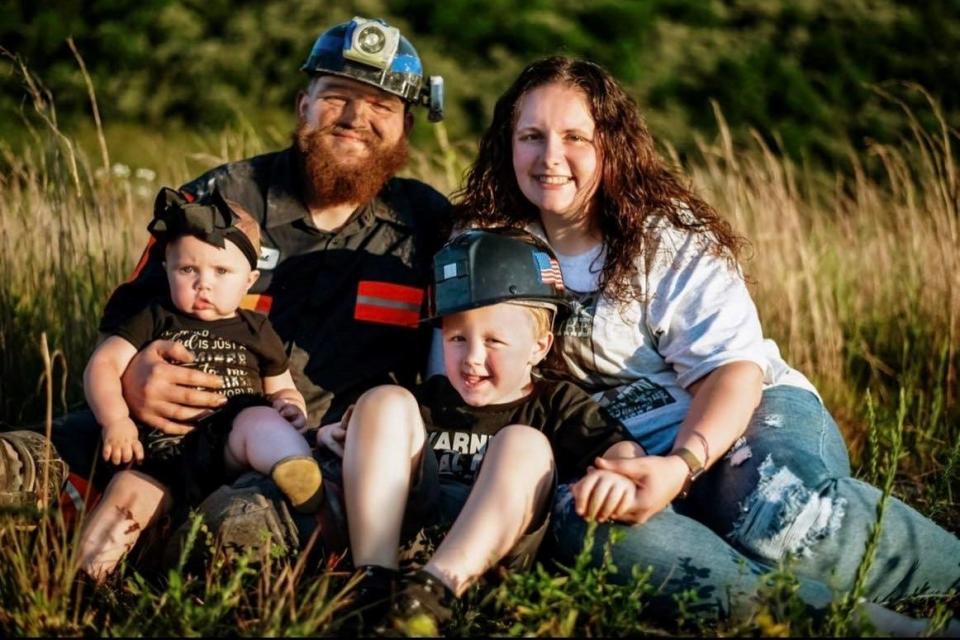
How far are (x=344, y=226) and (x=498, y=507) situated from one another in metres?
1.81

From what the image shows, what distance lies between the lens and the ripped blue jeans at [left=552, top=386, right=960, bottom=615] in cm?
320

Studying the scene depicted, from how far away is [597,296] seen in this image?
12.7 ft

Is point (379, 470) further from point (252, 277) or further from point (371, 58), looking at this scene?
point (371, 58)

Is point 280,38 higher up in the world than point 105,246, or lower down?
higher up

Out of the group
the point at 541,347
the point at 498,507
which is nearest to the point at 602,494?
the point at 498,507

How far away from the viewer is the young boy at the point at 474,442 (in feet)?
10.2

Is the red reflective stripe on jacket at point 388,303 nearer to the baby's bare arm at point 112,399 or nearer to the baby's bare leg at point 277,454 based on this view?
the baby's bare leg at point 277,454

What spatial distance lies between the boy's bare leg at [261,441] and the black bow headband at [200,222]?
58 centimetres

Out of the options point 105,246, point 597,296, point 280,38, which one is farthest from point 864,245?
point 280,38

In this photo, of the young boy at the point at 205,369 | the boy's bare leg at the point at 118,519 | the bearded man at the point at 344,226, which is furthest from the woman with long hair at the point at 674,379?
the boy's bare leg at the point at 118,519

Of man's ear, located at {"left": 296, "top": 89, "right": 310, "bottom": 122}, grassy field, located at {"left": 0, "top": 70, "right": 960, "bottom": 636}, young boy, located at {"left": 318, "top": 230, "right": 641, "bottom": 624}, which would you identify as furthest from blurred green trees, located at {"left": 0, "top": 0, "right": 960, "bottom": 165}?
young boy, located at {"left": 318, "top": 230, "right": 641, "bottom": 624}

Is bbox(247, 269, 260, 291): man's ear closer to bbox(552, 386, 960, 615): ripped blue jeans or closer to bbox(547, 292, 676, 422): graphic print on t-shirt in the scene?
bbox(547, 292, 676, 422): graphic print on t-shirt

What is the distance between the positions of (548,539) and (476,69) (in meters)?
13.7

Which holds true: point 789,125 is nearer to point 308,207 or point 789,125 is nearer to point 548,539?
point 308,207
